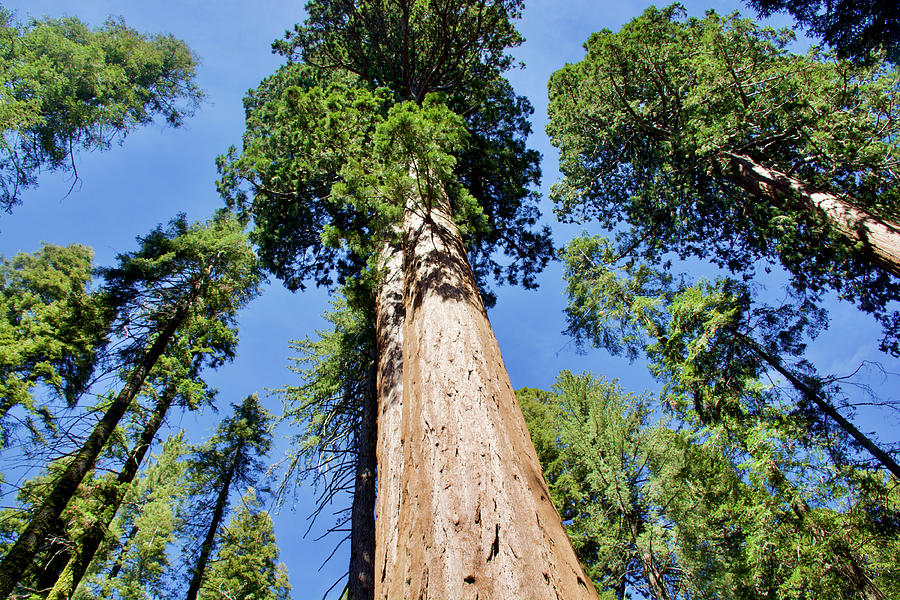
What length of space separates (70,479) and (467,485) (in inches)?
306

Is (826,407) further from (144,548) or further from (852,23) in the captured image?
(144,548)

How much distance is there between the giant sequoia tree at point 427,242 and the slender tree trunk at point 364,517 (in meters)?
1.85

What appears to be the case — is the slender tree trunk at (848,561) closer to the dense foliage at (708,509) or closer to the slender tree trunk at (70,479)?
the dense foliage at (708,509)

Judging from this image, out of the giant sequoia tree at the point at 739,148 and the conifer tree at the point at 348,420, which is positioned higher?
the giant sequoia tree at the point at 739,148

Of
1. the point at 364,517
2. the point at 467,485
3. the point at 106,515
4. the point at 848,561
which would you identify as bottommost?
the point at 467,485

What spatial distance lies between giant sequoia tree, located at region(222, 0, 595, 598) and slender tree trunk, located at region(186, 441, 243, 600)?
8.89 meters

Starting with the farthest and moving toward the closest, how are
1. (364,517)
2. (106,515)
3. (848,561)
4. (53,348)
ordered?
(53,348)
(106,515)
(848,561)
(364,517)

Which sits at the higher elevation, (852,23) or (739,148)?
(739,148)

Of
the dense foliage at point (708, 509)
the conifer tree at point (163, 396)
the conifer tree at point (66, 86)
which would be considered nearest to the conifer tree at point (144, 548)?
the conifer tree at point (163, 396)

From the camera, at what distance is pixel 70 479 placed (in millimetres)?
6168

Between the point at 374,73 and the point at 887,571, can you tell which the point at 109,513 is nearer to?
the point at 374,73

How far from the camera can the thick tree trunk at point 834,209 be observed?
6.10 m

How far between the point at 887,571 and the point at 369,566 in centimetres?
912

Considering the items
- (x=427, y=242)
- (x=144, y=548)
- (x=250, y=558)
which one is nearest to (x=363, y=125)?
(x=427, y=242)
